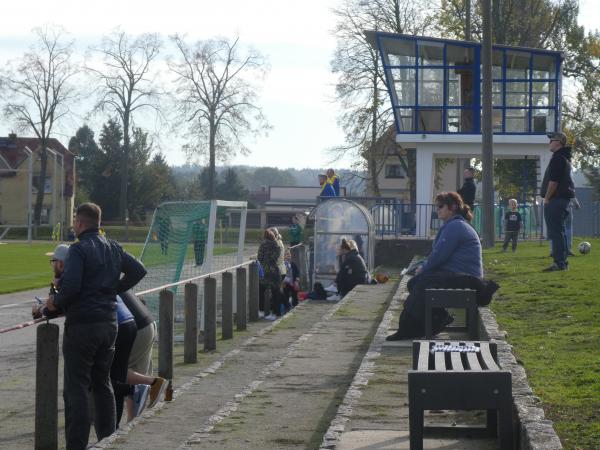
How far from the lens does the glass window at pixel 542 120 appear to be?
1399 inches

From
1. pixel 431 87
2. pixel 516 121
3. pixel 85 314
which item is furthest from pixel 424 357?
pixel 516 121

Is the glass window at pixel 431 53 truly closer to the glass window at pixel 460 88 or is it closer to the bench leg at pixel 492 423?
the glass window at pixel 460 88

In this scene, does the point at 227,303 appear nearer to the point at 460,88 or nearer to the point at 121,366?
the point at 121,366

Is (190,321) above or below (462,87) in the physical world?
below

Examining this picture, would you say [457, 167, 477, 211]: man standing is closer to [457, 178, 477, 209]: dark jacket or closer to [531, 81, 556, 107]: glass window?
[457, 178, 477, 209]: dark jacket

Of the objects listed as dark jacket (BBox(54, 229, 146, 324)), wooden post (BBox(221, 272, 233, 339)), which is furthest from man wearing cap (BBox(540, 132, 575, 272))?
dark jacket (BBox(54, 229, 146, 324))

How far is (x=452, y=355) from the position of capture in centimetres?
672

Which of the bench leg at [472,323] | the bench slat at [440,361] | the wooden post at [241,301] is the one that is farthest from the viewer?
the wooden post at [241,301]

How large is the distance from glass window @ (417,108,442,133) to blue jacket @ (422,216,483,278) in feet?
80.3

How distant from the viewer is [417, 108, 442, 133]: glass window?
35594 millimetres

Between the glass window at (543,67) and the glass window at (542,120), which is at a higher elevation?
the glass window at (543,67)

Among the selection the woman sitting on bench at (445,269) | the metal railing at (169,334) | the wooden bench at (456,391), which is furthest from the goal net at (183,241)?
the wooden bench at (456,391)

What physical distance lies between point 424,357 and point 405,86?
29.7 meters

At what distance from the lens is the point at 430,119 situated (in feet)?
117
